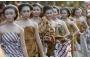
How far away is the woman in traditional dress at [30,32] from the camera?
157cm

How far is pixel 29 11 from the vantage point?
1.59 m

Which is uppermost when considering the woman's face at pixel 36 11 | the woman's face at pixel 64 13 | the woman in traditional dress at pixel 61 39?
the woman's face at pixel 36 11

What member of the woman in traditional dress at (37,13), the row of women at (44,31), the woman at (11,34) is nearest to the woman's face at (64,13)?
the row of women at (44,31)

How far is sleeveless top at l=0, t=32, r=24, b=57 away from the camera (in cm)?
153

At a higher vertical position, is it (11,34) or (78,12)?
(78,12)

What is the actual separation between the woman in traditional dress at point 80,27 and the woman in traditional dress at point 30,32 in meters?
0.26

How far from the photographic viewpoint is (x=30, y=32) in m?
1.57

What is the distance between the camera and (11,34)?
154 centimetres

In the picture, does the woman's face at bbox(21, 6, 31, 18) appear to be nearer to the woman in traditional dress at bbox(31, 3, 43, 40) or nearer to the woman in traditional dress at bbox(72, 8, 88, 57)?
the woman in traditional dress at bbox(31, 3, 43, 40)

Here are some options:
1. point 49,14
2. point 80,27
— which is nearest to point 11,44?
point 49,14

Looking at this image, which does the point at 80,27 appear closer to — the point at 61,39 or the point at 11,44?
the point at 61,39

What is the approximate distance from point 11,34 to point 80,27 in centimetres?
46

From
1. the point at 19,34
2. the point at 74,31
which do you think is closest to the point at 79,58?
the point at 74,31

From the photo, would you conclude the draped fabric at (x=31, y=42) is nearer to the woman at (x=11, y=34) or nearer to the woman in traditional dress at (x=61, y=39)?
the woman at (x=11, y=34)
